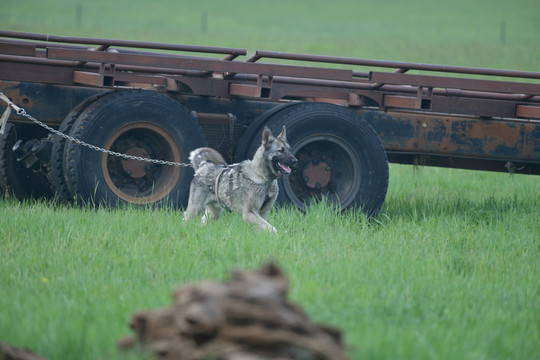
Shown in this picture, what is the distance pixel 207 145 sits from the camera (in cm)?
819

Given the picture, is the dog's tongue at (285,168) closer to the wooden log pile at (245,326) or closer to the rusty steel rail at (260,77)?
the rusty steel rail at (260,77)

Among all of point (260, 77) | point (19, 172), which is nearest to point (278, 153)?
point (260, 77)

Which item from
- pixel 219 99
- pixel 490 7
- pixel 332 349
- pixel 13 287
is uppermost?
pixel 490 7

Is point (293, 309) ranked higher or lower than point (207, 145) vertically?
lower

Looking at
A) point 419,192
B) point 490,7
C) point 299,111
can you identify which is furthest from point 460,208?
point 490,7

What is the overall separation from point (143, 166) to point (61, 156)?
36.6 inches

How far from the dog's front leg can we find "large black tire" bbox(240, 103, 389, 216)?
0.72 m

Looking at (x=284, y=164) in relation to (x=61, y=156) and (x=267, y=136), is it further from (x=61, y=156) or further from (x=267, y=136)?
(x=61, y=156)

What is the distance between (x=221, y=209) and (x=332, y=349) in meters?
5.21

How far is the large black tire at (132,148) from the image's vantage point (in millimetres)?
7539

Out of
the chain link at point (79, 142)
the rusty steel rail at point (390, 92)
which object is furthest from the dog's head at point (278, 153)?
the chain link at point (79, 142)

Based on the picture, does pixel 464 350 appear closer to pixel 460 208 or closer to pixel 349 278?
pixel 349 278

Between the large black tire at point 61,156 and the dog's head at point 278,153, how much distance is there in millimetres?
2057

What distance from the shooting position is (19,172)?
27.8 feet
